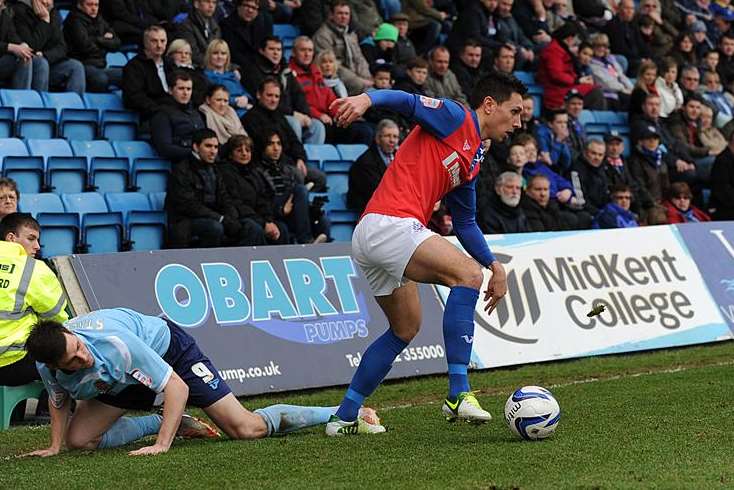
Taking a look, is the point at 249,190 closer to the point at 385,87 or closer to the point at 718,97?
the point at 385,87

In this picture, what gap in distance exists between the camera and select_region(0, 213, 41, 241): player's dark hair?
950 cm

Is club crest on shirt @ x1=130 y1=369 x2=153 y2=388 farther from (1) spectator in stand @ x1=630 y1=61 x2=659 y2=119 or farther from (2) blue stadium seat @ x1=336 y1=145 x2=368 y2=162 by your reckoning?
(1) spectator in stand @ x1=630 y1=61 x2=659 y2=119

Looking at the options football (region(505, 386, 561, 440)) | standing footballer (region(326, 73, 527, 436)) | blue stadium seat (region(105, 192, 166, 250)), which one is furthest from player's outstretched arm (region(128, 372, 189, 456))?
blue stadium seat (region(105, 192, 166, 250))

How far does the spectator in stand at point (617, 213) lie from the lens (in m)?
16.8

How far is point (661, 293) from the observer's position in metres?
14.3

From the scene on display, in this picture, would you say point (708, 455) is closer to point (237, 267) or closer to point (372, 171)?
point (237, 267)

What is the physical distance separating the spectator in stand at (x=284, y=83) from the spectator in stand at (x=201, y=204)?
2.02 m

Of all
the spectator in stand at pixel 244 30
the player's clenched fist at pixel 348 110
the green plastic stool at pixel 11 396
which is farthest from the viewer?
the spectator in stand at pixel 244 30

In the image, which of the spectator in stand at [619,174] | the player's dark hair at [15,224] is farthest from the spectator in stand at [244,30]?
the player's dark hair at [15,224]

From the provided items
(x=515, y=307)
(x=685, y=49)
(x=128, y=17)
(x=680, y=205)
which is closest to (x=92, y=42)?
(x=128, y=17)

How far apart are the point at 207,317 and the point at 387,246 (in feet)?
11.4

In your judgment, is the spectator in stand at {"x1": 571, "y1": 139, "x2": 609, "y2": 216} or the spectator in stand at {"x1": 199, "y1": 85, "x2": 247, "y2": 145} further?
the spectator in stand at {"x1": 571, "y1": 139, "x2": 609, "y2": 216}

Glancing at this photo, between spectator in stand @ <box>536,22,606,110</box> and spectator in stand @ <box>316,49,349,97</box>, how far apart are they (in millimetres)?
4089

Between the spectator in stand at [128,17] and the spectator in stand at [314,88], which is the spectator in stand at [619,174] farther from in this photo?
the spectator in stand at [128,17]
